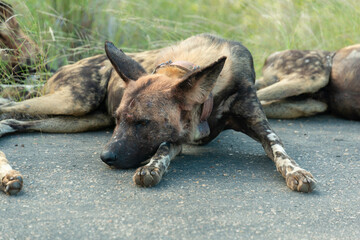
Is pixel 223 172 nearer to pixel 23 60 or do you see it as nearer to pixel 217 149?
pixel 217 149

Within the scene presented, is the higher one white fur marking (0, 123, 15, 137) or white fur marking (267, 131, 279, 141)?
white fur marking (267, 131, 279, 141)

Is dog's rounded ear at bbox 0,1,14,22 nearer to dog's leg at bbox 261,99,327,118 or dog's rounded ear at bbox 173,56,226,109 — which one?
dog's rounded ear at bbox 173,56,226,109

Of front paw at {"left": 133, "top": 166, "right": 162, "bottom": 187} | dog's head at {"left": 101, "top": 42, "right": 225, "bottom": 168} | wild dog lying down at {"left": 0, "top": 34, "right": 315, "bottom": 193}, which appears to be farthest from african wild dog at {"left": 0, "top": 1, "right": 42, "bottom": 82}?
front paw at {"left": 133, "top": 166, "right": 162, "bottom": 187}

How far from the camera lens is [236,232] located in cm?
194

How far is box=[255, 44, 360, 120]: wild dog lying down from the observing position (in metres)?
4.37

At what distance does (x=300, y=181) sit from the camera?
2.44 metres

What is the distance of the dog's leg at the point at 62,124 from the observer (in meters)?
3.56

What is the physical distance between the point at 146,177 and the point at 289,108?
2391 millimetres

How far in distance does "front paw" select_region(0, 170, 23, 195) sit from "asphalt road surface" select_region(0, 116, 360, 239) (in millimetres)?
37

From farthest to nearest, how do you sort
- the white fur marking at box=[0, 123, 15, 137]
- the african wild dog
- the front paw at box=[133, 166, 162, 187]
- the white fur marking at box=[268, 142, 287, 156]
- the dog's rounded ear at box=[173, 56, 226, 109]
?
the african wild dog → the white fur marking at box=[0, 123, 15, 137] → the white fur marking at box=[268, 142, 287, 156] → the dog's rounded ear at box=[173, 56, 226, 109] → the front paw at box=[133, 166, 162, 187]

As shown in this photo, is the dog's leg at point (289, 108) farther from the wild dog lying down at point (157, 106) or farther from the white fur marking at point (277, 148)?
the white fur marking at point (277, 148)

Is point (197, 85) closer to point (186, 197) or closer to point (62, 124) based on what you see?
point (186, 197)

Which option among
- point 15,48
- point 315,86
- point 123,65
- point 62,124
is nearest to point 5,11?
point 15,48

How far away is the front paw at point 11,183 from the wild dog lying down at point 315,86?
2605mm
